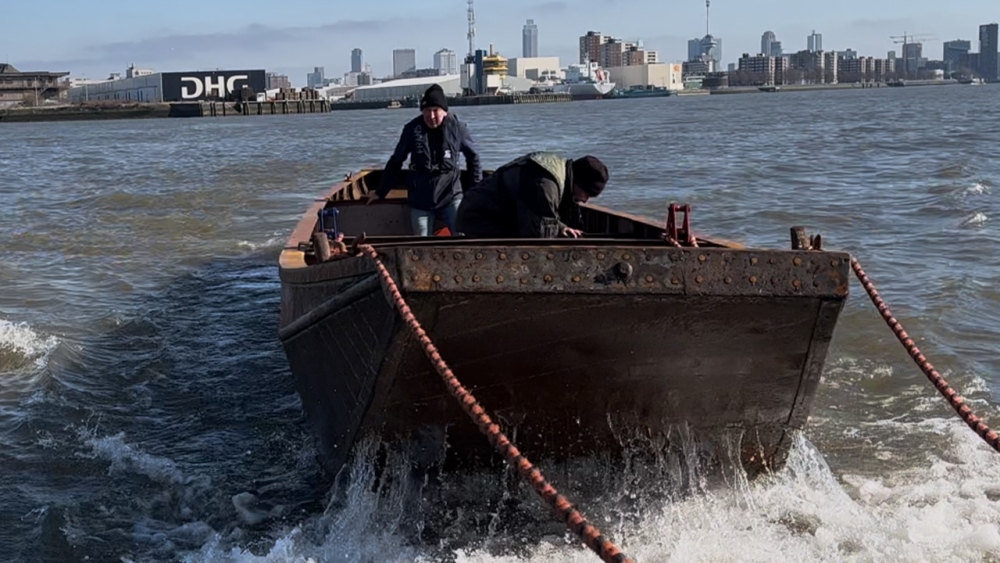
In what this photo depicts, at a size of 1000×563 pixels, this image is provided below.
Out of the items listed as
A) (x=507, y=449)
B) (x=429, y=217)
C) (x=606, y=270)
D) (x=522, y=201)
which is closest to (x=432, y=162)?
(x=429, y=217)

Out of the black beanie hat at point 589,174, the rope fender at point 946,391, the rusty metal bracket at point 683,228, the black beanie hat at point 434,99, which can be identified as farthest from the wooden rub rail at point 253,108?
the rope fender at point 946,391

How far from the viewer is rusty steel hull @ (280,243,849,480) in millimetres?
4805

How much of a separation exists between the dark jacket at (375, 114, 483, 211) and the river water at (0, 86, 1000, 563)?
1.77 m

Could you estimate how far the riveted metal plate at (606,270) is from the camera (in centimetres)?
476

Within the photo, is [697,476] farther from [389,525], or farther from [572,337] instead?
[389,525]

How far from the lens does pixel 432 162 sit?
7844 mm

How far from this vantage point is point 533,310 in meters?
4.88

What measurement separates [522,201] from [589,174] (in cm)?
41

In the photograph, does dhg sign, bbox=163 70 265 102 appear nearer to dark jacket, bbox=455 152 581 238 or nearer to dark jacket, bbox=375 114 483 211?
dark jacket, bbox=375 114 483 211

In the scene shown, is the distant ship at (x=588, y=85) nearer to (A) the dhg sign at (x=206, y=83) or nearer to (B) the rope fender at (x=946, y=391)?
(A) the dhg sign at (x=206, y=83)

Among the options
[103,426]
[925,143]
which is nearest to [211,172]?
[925,143]

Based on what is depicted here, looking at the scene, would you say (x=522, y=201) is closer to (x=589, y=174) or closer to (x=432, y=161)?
(x=589, y=174)

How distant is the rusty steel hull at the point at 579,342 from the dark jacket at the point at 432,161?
216 cm

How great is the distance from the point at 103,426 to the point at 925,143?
88.5 feet
